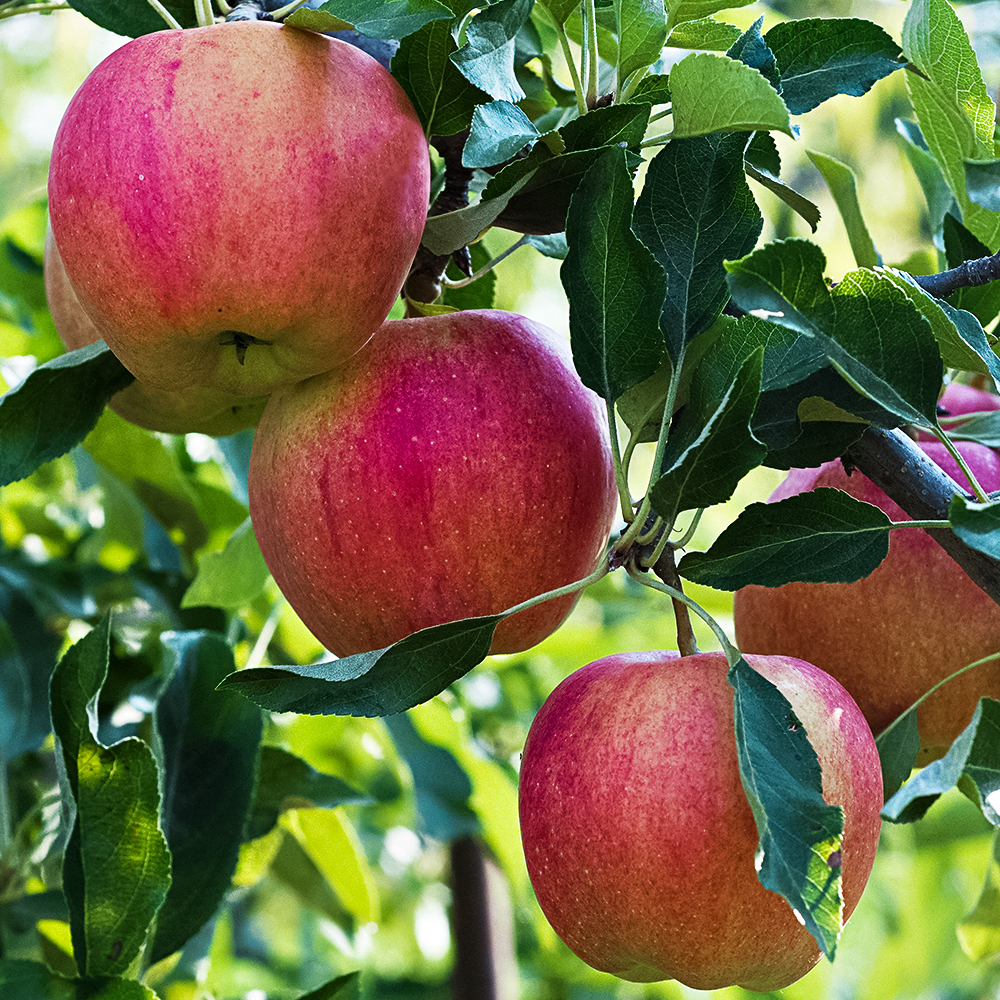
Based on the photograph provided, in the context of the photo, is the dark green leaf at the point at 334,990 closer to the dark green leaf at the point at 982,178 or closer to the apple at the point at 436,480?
the apple at the point at 436,480

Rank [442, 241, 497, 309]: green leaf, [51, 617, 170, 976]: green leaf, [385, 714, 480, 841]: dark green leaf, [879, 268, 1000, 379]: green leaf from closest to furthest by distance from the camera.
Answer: [879, 268, 1000, 379]: green leaf, [51, 617, 170, 976]: green leaf, [442, 241, 497, 309]: green leaf, [385, 714, 480, 841]: dark green leaf

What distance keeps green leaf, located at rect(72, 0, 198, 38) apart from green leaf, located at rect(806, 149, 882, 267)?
41 centimetres

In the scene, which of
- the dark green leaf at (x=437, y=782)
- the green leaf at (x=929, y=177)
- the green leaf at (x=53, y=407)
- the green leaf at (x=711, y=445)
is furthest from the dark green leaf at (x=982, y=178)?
the dark green leaf at (x=437, y=782)


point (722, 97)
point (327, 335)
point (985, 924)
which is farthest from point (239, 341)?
point (985, 924)

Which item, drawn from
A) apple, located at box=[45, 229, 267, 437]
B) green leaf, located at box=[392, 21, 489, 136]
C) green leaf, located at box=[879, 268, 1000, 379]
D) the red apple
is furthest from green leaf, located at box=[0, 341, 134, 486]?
the red apple

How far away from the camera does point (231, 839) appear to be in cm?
80

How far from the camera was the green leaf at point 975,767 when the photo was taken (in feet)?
1.69

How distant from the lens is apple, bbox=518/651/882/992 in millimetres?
508

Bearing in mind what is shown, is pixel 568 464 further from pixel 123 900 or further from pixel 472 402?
pixel 123 900

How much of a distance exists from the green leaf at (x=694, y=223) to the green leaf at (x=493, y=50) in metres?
0.08

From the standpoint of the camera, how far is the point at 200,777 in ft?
2.70

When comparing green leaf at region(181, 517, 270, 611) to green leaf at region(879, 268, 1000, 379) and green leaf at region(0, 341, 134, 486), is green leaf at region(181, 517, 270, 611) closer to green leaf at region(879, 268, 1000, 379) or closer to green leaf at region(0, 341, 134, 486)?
green leaf at region(0, 341, 134, 486)

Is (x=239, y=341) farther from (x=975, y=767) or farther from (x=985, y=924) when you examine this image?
(x=985, y=924)

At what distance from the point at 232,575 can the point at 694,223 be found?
50 cm
